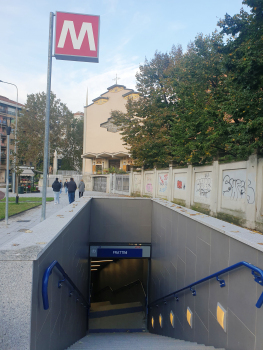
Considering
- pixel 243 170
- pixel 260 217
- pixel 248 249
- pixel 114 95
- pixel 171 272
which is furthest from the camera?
pixel 114 95

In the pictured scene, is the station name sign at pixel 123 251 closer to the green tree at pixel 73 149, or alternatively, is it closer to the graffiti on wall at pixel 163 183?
the graffiti on wall at pixel 163 183

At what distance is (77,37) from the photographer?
711 centimetres

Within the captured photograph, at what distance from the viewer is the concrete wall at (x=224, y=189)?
522 cm

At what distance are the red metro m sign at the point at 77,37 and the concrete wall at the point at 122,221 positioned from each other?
17.3 feet

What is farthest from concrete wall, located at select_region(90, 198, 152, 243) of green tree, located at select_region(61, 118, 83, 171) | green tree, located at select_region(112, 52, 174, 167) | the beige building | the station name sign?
green tree, located at select_region(61, 118, 83, 171)

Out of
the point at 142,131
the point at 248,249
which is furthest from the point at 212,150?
the point at 142,131

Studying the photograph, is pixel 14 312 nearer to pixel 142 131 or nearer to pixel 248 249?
pixel 248 249

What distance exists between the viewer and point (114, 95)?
40.1m

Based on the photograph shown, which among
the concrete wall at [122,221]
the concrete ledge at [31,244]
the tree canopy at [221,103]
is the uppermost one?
the tree canopy at [221,103]

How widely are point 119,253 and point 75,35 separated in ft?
26.4

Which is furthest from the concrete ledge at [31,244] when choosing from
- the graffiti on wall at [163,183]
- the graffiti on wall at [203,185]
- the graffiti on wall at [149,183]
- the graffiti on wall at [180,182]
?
the graffiti on wall at [149,183]

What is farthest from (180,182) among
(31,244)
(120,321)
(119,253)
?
(120,321)

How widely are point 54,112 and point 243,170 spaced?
41763 millimetres

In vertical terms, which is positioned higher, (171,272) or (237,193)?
(237,193)
